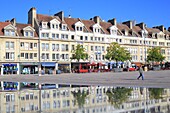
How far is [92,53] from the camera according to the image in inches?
2926

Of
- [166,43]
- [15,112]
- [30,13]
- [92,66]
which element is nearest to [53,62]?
[92,66]

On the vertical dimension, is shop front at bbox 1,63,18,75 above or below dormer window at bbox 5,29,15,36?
below

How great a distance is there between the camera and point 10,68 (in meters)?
61.7

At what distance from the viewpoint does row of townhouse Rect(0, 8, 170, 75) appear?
62.6 m

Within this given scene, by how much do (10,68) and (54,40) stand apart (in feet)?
42.2

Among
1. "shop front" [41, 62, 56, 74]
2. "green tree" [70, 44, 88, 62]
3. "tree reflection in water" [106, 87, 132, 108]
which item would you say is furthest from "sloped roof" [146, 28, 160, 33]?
"tree reflection in water" [106, 87, 132, 108]

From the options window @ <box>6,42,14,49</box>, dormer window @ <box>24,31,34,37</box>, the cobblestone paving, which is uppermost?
dormer window @ <box>24,31,34,37</box>

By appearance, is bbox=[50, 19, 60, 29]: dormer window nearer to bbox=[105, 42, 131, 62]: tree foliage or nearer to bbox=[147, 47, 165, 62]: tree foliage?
bbox=[105, 42, 131, 62]: tree foliage

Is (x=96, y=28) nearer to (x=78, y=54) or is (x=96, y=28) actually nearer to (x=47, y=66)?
(x=78, y=54)

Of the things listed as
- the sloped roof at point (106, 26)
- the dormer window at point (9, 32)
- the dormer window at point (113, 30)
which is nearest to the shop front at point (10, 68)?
the dormer window at point (9, 32)

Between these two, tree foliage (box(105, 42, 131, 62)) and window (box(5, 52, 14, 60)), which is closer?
window (box(5, 52, 14, 60))

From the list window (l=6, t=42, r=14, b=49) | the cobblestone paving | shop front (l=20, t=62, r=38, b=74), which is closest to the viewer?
the cobblestone paving

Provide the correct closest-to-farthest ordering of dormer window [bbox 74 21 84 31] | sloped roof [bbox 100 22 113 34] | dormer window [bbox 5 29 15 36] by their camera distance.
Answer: dormer window [bbox 5 29 15 36] → dormer window [bbox 74 21 84 31] → sloped roof [bbox 100 22 113 34]

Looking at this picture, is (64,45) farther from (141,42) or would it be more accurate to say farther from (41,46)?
(141,42)
